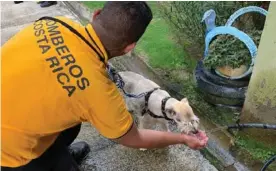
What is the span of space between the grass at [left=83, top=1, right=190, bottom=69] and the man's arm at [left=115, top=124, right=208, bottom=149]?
2259 mm

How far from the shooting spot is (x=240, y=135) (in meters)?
3.44

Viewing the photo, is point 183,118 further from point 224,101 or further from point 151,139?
point 224,101

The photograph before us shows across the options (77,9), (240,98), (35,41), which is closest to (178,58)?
(240,98)

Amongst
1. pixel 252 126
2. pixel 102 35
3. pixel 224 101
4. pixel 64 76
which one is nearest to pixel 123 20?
pixel 102 35

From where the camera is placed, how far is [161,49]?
4.95 m

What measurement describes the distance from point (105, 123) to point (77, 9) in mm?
4741

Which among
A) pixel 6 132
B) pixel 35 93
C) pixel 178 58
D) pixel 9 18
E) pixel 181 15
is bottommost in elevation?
pixel 9 18

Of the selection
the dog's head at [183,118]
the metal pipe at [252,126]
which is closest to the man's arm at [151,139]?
the dog's head at [183,118]

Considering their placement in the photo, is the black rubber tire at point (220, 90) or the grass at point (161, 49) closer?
the black rubber tire at point (220, 90)

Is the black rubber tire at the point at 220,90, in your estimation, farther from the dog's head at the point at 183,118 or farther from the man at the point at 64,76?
the man at the point at 64,76

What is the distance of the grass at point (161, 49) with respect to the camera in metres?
4.67

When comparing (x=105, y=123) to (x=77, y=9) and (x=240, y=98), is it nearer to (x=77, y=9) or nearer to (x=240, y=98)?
(x=240, y=98)

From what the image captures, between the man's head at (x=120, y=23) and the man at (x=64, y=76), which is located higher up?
the man's head at (x=120, y=23)

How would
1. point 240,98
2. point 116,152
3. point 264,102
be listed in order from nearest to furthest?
point 264,102, point 116,152, point 240,98
